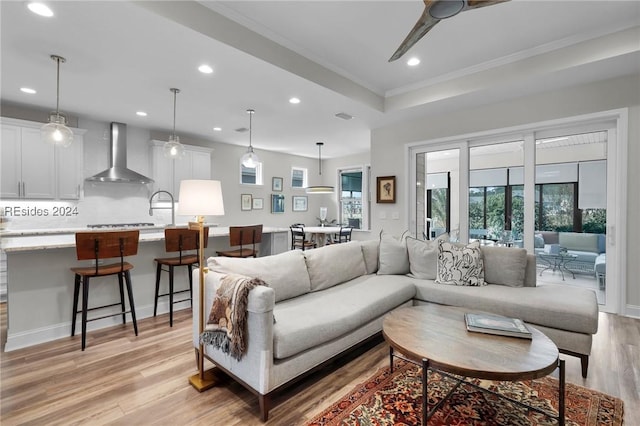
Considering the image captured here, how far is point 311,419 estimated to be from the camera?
1.84 meters

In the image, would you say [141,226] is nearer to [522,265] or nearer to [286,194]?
[286,194]

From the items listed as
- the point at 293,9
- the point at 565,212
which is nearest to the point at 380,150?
the point at 565,212

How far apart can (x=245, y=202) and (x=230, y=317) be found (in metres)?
5.54

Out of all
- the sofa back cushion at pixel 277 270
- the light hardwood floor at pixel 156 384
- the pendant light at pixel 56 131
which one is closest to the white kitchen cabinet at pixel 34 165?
the pendant light at pixel 56 131

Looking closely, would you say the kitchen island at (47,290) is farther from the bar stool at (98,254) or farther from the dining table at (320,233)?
the dining table at (320,233)

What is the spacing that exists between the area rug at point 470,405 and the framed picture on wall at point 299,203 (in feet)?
21.0

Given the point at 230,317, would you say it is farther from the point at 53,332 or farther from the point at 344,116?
the point at 344,116

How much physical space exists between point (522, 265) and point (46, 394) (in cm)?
407

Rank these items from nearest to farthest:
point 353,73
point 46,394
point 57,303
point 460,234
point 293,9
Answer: point 46,394 < point 293,9 < point 57,303 < point 353,73 < point 460,234

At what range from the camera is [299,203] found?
8547mm

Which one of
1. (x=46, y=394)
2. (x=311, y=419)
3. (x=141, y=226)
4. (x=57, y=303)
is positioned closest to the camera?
(x=311, y=419)

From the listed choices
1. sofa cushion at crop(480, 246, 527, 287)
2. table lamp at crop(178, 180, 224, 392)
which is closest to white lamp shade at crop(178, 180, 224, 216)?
table lamp at crop(178, 180, 224, 392)

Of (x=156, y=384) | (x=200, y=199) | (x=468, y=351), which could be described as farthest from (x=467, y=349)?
(x=156, y=384)

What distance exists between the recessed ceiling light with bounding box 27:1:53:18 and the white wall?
4484 millimetres
